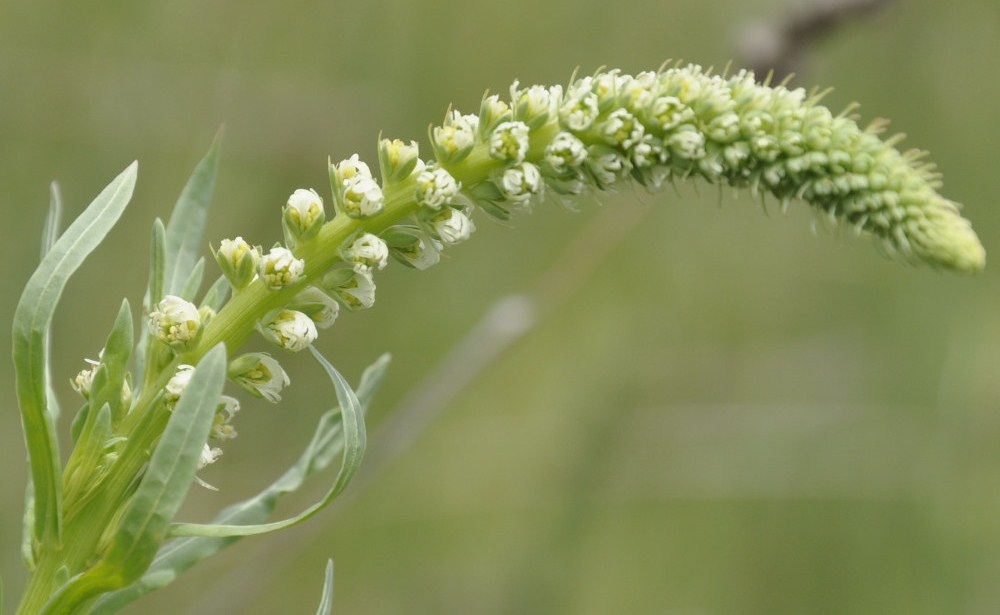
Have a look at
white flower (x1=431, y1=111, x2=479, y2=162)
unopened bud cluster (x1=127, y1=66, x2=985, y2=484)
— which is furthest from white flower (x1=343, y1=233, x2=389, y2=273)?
white flower (x1=431, y1=111, x2=479, y2=162)

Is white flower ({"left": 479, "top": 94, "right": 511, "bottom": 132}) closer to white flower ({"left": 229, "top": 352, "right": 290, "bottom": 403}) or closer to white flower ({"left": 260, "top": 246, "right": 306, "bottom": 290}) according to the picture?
white flower ({"left": 260, "top": 246, "right": 306, "bottom": 290})

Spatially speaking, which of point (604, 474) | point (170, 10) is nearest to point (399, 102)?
point (170, 10)

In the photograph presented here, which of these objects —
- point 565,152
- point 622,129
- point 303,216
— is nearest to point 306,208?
point 303,216

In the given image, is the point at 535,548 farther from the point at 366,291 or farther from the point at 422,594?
the point at 366,291

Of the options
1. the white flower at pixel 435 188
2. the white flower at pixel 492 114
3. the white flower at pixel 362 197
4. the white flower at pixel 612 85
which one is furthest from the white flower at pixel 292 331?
the white flower at pixel 612 85

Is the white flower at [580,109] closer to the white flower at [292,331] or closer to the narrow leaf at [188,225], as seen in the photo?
the white flower at [292,331]

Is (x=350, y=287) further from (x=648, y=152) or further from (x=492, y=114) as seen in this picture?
(x=648, y=152)
